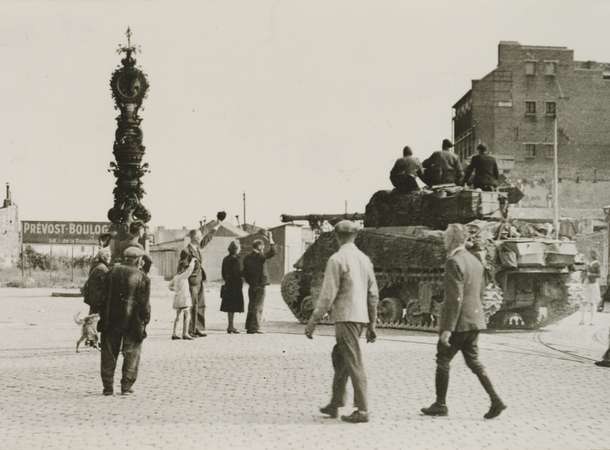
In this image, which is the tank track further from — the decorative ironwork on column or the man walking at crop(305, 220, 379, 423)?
the decorative ironwork on column

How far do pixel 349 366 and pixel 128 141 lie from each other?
85.3ft

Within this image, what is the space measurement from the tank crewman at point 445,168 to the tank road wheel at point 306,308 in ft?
12.3

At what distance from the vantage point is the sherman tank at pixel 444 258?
60.5 ft

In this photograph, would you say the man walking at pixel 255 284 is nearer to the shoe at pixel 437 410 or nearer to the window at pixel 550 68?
the shoe at pixel 437 410

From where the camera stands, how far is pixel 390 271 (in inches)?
790

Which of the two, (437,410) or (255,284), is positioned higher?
(255,284)

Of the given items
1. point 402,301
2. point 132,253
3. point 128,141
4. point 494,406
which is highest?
point 128,141

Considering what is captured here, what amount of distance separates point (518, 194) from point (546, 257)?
2.13 meters

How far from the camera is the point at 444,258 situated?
18.5 meters

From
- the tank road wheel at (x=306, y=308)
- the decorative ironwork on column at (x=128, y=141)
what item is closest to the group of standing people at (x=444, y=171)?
the tank road wheel at (x=306, y=308)

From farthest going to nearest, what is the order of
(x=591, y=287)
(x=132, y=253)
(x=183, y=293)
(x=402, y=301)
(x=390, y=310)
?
1. (x=591, y=287)
2. (x=402, y=301)
3. (x=390, y=310)
4. (x=183, y=293)
5. (x=132, y=253)

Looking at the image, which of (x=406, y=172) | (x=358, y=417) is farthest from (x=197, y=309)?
(x=358, y=417)

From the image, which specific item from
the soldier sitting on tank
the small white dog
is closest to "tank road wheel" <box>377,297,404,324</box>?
the soldier sitting on tank

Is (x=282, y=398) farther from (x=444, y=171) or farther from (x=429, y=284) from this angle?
(x=444, y=171)
